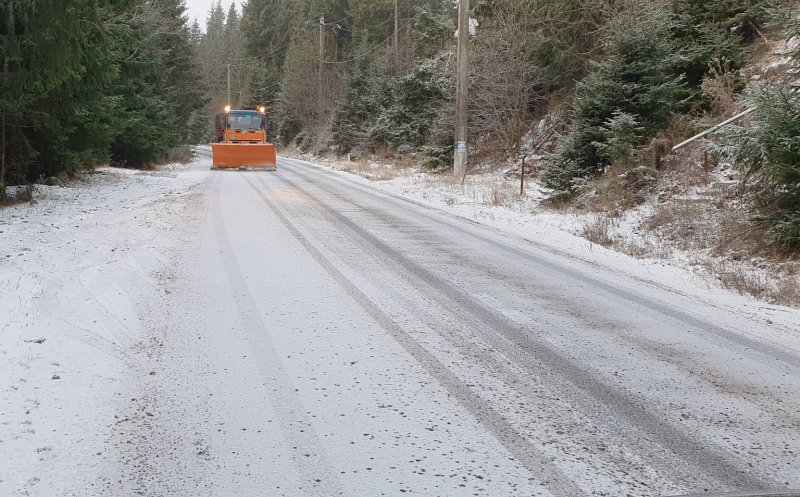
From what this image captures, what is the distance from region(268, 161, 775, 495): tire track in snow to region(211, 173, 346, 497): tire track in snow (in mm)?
1688

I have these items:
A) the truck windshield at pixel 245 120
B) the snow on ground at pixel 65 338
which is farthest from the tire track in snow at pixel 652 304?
the truck windshield at pixel 245 120

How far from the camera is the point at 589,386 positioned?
13.3ft

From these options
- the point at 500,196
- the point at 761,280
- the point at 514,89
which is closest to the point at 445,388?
the point at 761,280

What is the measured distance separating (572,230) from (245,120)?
22.5 meters

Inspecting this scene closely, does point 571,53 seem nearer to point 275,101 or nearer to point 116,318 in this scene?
point 116,318

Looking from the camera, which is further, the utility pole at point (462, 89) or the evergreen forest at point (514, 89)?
the utility pole at point (462, 89)

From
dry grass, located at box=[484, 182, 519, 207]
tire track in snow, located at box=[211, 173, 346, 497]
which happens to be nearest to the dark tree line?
tire track in snow, located at box=[211, 173, 346, 497]

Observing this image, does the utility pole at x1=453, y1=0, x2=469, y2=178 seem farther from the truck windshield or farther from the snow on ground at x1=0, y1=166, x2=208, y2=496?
the truck windshield

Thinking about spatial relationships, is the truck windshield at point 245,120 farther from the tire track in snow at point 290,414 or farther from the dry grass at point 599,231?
the tire track in snow at point 290,414

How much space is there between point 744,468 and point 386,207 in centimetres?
1111

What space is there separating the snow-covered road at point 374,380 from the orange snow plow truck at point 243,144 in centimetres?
2057

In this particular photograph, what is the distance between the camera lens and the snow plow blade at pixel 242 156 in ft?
90.8

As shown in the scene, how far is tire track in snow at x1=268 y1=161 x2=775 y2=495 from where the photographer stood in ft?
9.97

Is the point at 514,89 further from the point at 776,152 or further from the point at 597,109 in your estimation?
the point at 776,152
